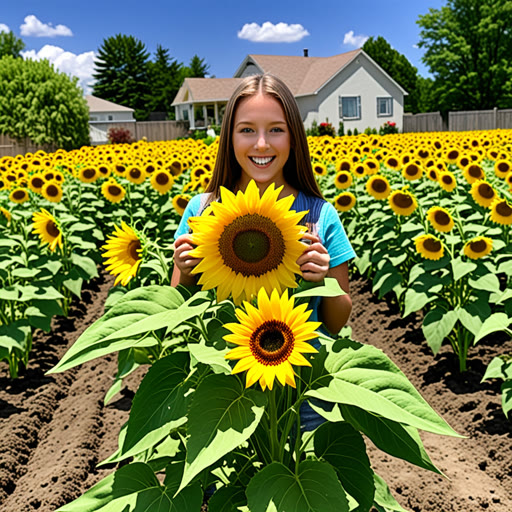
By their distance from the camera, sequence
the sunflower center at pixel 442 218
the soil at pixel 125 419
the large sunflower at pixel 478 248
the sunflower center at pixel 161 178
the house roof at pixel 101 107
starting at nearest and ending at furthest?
the soil at pixel 125 419
the large sunflower at pixel 478 248
the sunflower center at pixel 442 218
the sunflower center at pixel 161 178
the house roof at pixel 101 107

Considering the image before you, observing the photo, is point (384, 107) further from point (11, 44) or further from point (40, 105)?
point (11, 44)

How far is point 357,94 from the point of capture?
4034cm

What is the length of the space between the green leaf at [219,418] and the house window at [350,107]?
39817 millimetres

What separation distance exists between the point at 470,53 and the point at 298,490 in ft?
189

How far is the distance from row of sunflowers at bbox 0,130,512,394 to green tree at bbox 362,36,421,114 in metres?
62.4

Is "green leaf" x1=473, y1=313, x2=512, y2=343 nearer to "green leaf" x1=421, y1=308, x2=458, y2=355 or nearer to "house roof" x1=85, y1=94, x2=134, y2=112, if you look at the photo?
"green leaf" x1=421, y1=308, x2=458, y2=355

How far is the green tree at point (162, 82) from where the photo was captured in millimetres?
81312

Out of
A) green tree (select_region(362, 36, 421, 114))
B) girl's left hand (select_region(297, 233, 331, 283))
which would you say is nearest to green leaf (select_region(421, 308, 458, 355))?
girl's left hand (select_region(297, 233, 331, 283))

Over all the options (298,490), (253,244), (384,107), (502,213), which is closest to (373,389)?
(298,490)

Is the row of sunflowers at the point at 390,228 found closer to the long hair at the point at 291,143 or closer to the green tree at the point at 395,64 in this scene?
the long hair at the point at 291,143

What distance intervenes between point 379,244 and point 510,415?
107 inches

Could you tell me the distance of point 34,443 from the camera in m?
3.98

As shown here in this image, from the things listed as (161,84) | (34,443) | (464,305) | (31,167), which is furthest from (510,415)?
(161,84)

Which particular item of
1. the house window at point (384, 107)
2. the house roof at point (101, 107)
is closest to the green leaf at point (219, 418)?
the house window at point (384, 107)
